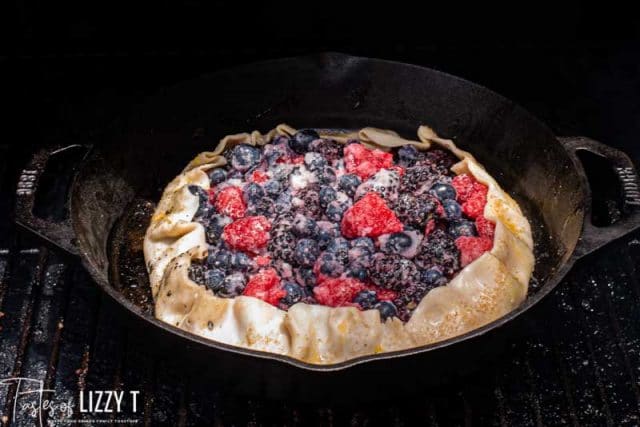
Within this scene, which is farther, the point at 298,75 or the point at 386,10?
the point at 386,10

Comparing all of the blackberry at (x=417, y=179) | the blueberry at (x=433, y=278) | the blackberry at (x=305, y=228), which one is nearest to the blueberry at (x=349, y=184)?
the blackberry at (x=417, y=179)

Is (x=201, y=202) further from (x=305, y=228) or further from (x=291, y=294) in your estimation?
(x=291, y=294)

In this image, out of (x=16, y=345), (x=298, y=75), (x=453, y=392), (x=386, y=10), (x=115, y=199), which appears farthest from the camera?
(x=386, y=10)

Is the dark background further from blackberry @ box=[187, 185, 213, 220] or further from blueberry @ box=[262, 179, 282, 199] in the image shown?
blueberry @ box=[262, 179, 282, 199]

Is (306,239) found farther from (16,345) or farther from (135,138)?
(16,345)

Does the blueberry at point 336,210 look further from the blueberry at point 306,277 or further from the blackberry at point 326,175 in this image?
the blueberry at point 306,277

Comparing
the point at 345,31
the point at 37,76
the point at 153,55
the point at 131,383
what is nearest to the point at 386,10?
the point at 345,31

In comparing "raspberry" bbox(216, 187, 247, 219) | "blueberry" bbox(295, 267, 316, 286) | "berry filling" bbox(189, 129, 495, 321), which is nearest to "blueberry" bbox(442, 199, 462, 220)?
"berry filling" bbox(189, 129, 495, 321)

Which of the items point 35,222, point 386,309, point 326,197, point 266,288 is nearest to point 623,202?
point 386,309
